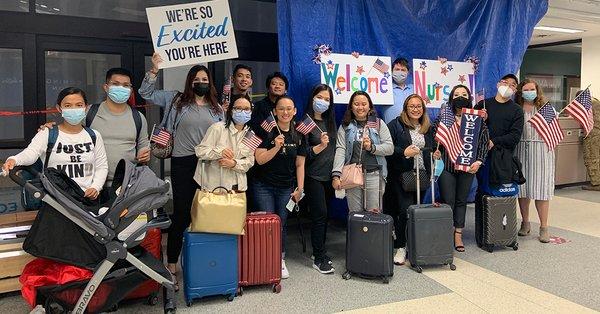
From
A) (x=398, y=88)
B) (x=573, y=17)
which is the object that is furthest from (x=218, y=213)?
(x=573, y=17)

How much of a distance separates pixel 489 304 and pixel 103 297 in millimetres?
2311

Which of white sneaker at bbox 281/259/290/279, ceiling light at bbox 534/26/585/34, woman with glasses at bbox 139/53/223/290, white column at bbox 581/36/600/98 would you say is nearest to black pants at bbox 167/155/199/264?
woman with glasses at bbox 139/53/223/290

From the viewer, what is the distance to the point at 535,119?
402cm

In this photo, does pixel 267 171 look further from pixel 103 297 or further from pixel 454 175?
pixel 454 175

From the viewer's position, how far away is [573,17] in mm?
7191

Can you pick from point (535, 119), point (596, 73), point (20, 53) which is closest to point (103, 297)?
point (20, 53)

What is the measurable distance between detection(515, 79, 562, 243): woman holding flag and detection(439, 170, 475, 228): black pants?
2.37 ft

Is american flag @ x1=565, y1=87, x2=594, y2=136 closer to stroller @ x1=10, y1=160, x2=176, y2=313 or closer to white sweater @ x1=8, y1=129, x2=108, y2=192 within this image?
stroller @ x1=10, y1=160, x2=176, y2=313

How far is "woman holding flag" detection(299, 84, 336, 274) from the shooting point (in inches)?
133

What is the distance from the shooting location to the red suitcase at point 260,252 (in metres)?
2.99

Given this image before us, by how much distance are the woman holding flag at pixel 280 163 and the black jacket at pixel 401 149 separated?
0.85 meters

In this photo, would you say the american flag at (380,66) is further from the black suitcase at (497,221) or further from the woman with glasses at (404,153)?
the black suitcase at (497,221)

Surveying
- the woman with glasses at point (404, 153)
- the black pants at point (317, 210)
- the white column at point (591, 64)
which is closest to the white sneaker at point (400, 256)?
the woman with glasses at point (404, 153)

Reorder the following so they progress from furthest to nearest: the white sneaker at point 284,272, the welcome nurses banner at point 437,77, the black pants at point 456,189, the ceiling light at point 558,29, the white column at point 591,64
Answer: the white column at point 591,64 < the ceiling light at point 558,29 < the welcome nurses banner at point 437,77 < the black pants at point 456,189 < the white sneaker at point 284,272
